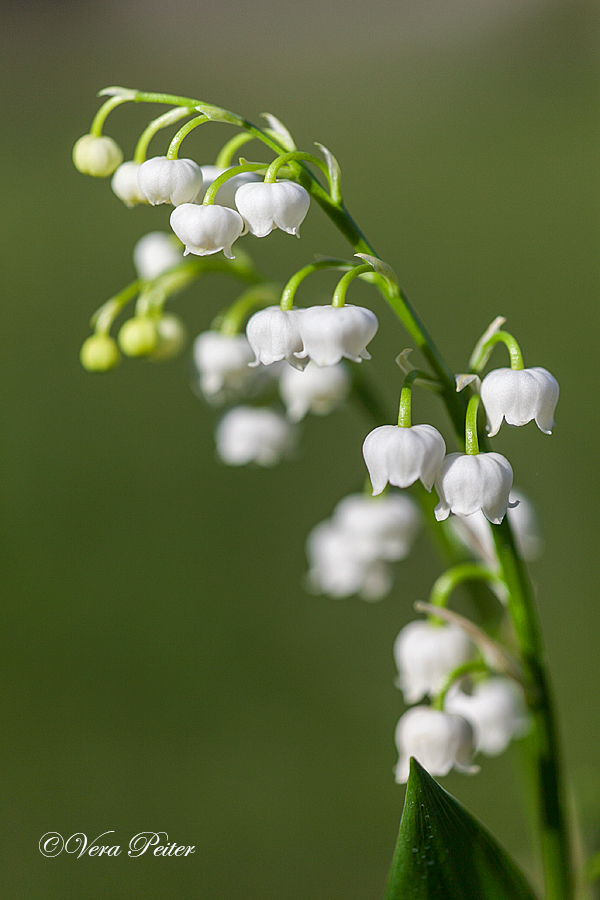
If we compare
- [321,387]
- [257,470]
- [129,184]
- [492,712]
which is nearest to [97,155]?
[129,184]

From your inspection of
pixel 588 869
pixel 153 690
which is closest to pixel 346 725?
pixel 153 690

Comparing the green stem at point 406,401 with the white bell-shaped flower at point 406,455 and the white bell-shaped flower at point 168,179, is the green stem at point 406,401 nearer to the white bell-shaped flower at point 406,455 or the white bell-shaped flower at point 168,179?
the white bell-shaped flower at point 406,455

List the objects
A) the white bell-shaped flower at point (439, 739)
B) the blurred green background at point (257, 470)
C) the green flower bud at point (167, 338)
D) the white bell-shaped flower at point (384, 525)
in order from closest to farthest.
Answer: the white bell-shaped flower at point (439, 739) → the green flower bud at point (167, 338) → the white bell-shaped flower at point (384, 525) → the blurred green background at point (257, 470)

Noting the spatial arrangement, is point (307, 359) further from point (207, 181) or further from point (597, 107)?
point (597, 107)

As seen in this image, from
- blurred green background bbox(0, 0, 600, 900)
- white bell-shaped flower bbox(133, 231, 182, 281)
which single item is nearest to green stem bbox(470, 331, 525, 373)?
white bell-shaped flower bbox(133, 231, 182, 281)

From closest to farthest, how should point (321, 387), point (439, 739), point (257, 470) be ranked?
point (439, 739) → point (321, 387) → point (257, 470)

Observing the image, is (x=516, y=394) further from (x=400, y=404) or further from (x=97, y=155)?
(x=97, y=155)

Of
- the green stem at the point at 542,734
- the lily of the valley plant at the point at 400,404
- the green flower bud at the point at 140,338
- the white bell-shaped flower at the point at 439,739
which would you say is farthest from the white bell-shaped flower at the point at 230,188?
the white bell-shaped flower at the point at 439,739
